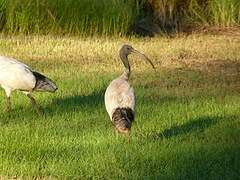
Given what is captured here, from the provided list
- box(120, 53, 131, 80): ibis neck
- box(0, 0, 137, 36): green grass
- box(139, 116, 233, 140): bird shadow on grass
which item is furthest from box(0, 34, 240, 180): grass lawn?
box(0, 0, 137, 36): green grass

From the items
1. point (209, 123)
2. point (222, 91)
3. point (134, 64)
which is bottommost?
point (134, 64)

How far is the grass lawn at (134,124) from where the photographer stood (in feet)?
22.6

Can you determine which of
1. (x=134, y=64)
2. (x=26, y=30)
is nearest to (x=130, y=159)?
(x=134, y=64)

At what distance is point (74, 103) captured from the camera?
398 inches

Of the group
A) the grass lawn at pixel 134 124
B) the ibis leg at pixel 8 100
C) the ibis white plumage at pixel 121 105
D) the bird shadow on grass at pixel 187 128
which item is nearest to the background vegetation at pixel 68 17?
the grass lawn at pixel 134 124

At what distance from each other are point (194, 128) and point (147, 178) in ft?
7.14

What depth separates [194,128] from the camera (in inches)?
340

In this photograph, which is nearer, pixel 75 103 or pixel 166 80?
pixel 75 103

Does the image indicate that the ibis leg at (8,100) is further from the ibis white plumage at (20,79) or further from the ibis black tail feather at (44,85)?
the ibis black tail feather at (44,85)

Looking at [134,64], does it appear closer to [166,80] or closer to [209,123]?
[166,80]

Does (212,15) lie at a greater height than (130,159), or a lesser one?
lesser

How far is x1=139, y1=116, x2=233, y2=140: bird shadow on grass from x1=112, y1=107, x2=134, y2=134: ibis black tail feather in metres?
0.63

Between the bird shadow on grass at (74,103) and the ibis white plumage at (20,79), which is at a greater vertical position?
the ibis white plumage at (20,79)

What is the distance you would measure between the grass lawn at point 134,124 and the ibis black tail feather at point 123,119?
0.26 m
